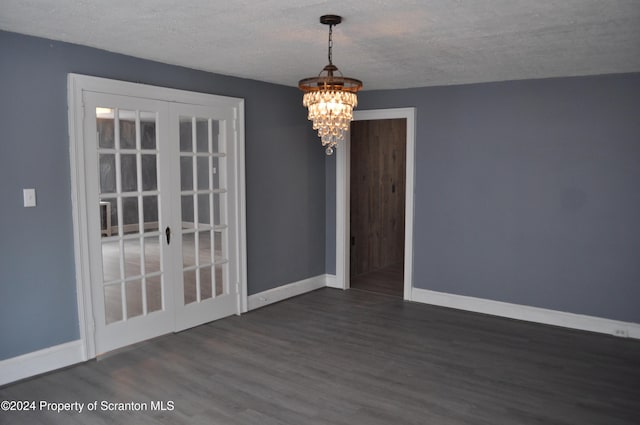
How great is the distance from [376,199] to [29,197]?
4.46 m

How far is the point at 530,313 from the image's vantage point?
4855 millimetres

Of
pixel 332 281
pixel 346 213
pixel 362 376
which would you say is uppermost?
pixel 346 213

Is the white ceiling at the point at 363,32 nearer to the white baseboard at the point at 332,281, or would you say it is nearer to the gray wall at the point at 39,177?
the gray wall at the point at 39,177

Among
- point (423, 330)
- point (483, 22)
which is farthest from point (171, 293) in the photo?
point (483, 22)

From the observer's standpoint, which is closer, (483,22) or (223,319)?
(483,22)

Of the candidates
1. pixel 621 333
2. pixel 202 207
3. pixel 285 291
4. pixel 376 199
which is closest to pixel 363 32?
pixel 202 207

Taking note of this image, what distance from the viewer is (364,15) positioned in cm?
279

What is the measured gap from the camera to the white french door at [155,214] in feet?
12.3

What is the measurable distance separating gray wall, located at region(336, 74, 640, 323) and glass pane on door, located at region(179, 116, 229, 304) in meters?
2.07

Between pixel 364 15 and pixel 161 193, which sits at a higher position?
pixel 364 15

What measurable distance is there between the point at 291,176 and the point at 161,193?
176 cm

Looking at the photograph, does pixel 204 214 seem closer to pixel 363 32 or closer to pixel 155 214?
pixel 155 214

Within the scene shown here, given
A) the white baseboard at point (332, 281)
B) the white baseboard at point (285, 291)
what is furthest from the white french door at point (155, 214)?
the white baseboard at point (332, 281)

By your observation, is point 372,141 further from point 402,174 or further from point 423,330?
point 423,330
